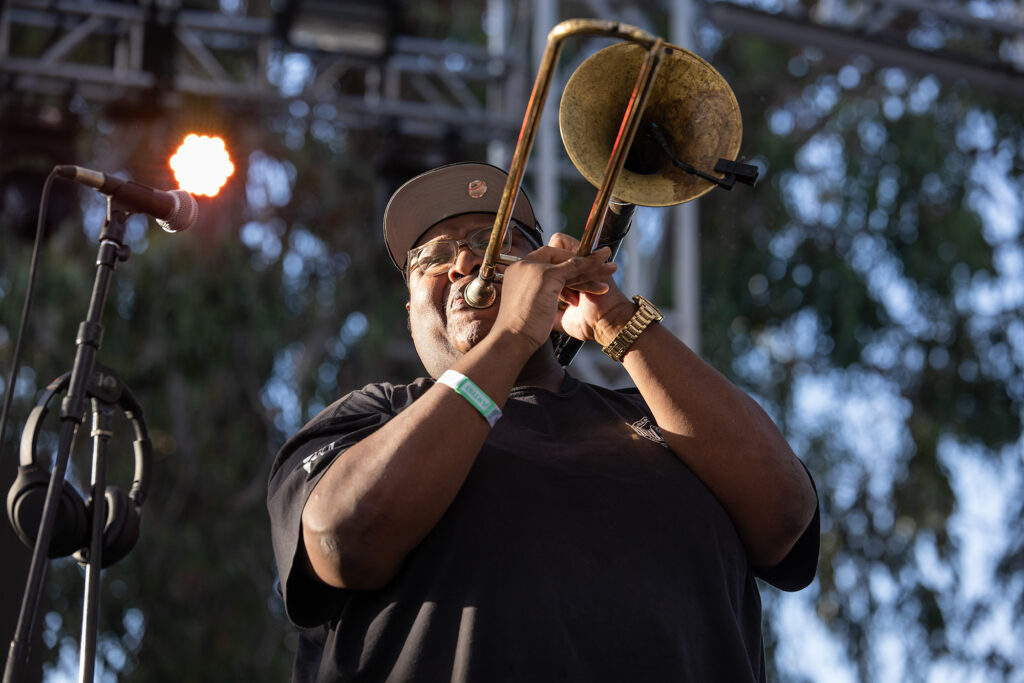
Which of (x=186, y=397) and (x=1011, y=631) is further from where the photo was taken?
(x=1011, y=631)

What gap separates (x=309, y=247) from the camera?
10.5m

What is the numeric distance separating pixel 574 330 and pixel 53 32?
5.33 metres

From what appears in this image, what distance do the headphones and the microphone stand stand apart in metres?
0.03

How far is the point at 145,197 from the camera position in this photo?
8.71 ft

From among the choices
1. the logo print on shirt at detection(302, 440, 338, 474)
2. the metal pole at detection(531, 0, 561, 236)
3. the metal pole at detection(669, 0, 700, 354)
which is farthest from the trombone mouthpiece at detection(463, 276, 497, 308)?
the metal pole at detection(669, 0, 700, 354)

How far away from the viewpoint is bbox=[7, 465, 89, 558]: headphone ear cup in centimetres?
243

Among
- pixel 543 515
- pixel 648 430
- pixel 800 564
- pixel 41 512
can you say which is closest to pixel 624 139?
pixel 648 430

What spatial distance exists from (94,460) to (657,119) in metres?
1.40

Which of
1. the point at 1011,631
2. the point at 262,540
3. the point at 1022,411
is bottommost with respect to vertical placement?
the point at 1011,631

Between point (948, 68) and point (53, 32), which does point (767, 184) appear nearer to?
point (948, 68)

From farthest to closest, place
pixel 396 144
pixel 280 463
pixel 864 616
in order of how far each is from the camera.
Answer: pixel 864 616
pixel 396 144
pixel 280 463

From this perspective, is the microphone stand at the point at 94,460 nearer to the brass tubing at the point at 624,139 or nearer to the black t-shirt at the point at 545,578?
the black t-shirt at the point at 545,578

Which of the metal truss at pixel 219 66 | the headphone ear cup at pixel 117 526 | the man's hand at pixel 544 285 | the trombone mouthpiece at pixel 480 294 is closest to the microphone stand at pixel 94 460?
the headphone ear cup at pixel 117 526

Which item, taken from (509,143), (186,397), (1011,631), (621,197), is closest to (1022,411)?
(1011,631)
